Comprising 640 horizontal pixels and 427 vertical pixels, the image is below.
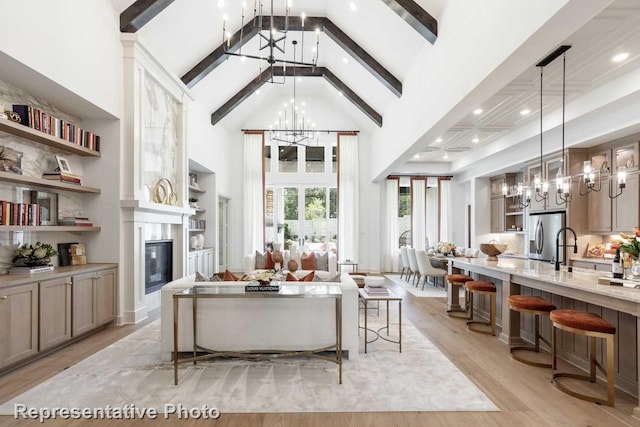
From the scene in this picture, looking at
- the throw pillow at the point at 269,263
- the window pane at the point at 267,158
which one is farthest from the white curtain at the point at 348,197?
the throw pillow at the point at 269,263

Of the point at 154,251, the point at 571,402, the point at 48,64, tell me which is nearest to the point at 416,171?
the point at 154,251

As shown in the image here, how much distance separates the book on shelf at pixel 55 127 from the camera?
3.52 meters

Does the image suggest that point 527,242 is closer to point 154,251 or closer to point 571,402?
point 571,402

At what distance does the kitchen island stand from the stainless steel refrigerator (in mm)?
2529

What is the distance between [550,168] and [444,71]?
379 cm

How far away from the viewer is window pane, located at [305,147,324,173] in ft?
33.6

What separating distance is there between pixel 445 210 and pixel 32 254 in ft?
31.4

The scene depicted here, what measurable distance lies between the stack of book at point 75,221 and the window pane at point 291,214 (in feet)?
19.5

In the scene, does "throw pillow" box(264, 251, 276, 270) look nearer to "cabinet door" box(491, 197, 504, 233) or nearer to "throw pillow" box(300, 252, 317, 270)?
"throw pillow" box(300, 252, 317, 270)

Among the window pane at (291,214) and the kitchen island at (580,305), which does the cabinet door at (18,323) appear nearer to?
the kitchen island at (580,305)

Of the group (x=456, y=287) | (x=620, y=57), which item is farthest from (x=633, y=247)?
(x=456, y=287)

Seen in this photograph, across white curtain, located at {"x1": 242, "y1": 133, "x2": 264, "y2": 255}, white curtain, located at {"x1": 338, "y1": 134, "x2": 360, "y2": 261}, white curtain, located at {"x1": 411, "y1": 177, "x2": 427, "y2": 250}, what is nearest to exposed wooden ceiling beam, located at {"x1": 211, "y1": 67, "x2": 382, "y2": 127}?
white curtain, located at {"x1": 242, "y1": 133, "x2": 264, "y2": 255}

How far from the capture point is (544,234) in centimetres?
661

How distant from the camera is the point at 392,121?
727cm
